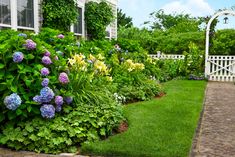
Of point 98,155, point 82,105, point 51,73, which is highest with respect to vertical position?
point 51,73

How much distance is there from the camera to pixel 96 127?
4648 millimetres

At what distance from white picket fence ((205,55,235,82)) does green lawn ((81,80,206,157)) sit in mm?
7296

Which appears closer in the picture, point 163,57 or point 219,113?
point 219,113

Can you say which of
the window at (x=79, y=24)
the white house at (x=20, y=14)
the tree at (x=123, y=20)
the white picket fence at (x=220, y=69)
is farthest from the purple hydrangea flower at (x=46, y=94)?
the tree at (x=123, y=20)

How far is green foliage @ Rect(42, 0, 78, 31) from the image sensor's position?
9.42 meters

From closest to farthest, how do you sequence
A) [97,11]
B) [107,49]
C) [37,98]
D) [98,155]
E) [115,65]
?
1. [98,155]
2. [37,98]
3. [115,65]
4. [107,49]
5. [97,11]

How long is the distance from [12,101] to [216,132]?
10.2 feet

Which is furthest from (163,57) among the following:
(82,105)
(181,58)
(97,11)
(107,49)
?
(82,105)

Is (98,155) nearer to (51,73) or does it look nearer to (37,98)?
(37,98)

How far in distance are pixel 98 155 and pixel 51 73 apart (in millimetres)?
1570

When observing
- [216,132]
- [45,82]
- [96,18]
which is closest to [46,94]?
[45,82]

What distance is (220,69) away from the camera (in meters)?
14.2

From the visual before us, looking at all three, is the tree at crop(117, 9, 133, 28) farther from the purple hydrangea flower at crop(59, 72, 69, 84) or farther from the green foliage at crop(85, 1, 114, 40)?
the purple hydrangea flower at crop(59, 72, 69, 84)

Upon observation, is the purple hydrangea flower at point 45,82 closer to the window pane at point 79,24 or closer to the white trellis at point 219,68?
the window pane at point 79,24
